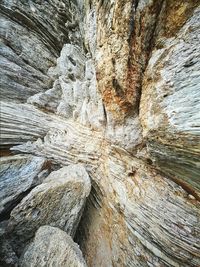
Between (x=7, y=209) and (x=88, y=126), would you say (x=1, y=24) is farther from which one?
(x=7, y=209)

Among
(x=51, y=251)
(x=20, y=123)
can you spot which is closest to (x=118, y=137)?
(x=51, y=251)

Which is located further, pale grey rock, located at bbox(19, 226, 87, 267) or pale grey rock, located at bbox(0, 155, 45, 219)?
pale grey rock, located at bbox(0, 155, 45, 219)

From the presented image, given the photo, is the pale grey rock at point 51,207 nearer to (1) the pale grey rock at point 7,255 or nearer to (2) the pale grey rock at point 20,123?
(1) the pale grey rock at point 7,255

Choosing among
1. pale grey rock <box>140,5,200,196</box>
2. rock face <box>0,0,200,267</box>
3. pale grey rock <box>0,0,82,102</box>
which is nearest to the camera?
pale grey rock <box>140,5,200,196</box>

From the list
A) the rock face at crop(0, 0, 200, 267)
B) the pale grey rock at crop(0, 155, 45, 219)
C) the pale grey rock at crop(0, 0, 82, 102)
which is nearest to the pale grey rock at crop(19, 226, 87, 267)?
the rock face at crop(0, 0, 200, 267)

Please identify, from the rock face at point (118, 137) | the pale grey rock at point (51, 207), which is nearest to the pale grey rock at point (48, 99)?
the rock face at point (118, 137)

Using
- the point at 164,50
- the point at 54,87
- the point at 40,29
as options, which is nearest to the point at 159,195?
the point at 164,50

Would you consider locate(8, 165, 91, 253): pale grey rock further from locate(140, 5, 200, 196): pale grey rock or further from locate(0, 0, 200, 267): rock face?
locate(140, 5, 200, 196): pale grey rock
